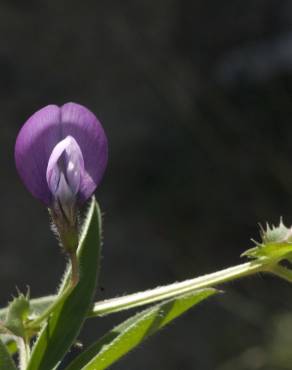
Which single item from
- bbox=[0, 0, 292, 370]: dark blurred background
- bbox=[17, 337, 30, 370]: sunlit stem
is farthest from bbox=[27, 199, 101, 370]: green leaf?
bbox=[0, 0, 292, 370]: dark blurred background

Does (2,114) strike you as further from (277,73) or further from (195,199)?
(277,73)

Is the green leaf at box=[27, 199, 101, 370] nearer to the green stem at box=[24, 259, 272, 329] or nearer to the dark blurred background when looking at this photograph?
the green stem at box=[24, 259, 272, 329]

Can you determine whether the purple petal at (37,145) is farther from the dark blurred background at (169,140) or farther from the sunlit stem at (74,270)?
the dark blurred background at (169,140)

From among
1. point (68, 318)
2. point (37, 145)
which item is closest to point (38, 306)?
point (68, 318)

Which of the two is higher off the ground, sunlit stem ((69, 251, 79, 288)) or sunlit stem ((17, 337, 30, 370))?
sunlit stem ((69, 251, 79, 288))

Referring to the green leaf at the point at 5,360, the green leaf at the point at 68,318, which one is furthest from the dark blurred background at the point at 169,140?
the green leaf at the point at 5,360

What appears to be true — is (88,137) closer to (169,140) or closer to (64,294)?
(64,294)
